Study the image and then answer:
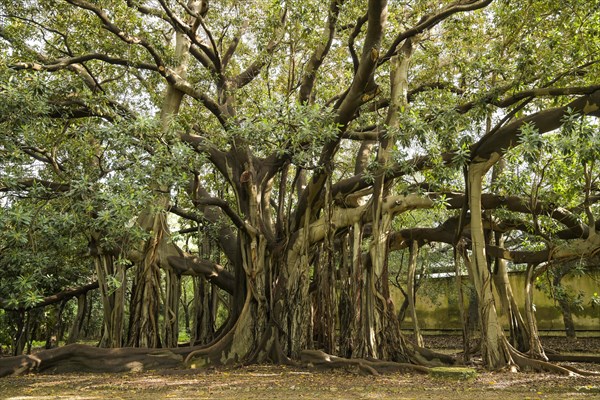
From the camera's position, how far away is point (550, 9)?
6543 mm

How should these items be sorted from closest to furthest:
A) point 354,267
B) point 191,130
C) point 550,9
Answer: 1. point 550,9
2. point 354,267
3. point 191,130

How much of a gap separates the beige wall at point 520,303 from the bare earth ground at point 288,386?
6285 millimetres

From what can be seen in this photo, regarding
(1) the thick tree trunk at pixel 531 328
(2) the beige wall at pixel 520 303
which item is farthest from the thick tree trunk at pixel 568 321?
(1) the thick tree trunk at pixel 531 328

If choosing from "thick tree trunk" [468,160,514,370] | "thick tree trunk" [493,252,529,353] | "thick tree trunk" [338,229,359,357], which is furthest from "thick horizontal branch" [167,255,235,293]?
"thick tree trunk" [493,252,529,353]

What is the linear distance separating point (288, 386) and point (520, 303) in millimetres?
10149

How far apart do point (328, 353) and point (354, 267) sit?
128 cm

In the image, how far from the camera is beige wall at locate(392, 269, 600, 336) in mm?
12719

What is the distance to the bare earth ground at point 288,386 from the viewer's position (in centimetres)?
486

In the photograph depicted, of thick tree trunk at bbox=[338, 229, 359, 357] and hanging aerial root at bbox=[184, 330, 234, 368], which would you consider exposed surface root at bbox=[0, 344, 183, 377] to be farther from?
thick tree trunk at bbox=[338, 229, 359, 357]

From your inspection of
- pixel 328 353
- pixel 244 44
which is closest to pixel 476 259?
pixel 328 353

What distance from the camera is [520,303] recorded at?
45.1ft

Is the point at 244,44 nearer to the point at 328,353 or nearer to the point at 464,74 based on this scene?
the point at 464,74

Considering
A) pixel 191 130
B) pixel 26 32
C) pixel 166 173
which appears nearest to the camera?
pixel 166 173

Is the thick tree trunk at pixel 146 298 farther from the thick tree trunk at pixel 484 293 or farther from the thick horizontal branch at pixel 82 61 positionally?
the thick tree trunk at pixel 484 293
